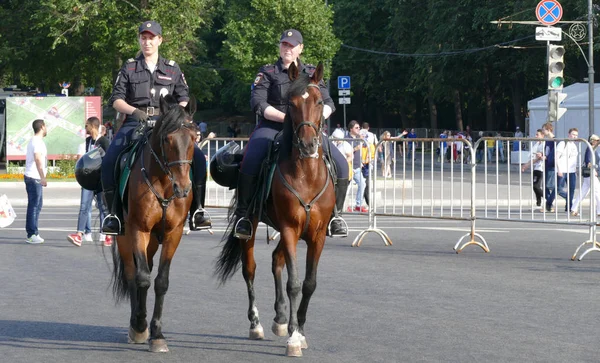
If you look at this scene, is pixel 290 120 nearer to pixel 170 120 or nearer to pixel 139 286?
pixel 170 120

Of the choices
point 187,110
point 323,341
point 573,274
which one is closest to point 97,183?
point 187,110

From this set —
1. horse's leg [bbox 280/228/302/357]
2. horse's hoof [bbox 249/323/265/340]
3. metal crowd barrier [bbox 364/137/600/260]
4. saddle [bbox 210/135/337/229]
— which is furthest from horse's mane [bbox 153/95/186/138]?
metal crowd barrier [bbox 364/137/600/260]

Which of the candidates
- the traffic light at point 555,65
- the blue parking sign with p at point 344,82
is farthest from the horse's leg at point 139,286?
the blue parking sign with p at point 344,82

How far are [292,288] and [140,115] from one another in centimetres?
193

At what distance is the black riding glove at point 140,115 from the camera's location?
31.2ft

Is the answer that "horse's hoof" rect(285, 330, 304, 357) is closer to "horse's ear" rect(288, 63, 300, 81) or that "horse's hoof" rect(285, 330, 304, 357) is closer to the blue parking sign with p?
"horse's ear" rect(288, 63, 300, 81)

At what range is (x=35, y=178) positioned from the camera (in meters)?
18.4

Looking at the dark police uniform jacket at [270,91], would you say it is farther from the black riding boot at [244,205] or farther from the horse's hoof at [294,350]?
the horse's hoof at [294,350]

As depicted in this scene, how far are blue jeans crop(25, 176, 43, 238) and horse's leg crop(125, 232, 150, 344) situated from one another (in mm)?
9211

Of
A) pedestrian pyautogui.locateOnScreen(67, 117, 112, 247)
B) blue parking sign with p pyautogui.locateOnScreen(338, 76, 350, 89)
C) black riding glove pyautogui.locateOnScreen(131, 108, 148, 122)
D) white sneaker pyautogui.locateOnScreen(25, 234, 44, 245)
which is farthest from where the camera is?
blue parking sign with p pyautogui.locateOnScreen(338, 76, 350, 89)

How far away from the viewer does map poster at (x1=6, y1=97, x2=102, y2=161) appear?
3788 cm

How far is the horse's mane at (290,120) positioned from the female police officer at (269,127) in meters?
0.55

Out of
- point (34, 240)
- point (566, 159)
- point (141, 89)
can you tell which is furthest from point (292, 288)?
point (566, 159)

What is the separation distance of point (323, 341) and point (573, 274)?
569cm
